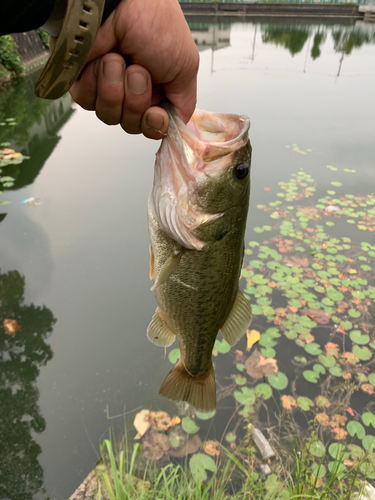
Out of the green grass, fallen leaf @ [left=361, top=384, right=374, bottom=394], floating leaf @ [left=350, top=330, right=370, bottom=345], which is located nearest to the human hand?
the green grass

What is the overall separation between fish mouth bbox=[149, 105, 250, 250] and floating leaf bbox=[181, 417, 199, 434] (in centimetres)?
152

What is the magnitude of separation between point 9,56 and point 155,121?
10920 millimetres

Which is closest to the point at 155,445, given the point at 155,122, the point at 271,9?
the point at 155,122

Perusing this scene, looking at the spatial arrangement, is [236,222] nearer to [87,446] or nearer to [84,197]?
[87,446]

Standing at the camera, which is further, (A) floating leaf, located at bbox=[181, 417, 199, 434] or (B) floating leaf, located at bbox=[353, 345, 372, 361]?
(B) floating leaf, located at bbox=[353, 345, 372, 361]

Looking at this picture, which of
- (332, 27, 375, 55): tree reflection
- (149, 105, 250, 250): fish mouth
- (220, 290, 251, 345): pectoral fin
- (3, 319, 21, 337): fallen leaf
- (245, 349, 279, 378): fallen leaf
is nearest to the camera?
(149, 105, 250, 250): fish mouth

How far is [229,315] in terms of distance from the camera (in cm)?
159

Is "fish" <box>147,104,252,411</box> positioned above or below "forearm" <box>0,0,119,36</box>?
below

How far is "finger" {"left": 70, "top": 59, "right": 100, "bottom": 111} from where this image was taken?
3.29 feet

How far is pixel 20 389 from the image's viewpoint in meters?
2.54

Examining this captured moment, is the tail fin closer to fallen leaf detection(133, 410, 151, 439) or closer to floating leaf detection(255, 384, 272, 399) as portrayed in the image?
fallen leaf detection(133, 410, 151, 439)

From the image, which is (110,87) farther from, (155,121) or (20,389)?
(20,389)

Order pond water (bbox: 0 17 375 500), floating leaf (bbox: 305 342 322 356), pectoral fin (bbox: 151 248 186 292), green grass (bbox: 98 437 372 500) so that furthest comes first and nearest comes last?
floating leaf (bbox: 305 342 322 356) < pond water (bbox: 0 17 375 500) < green grass (bbox: 98 437 372 500) < pectoral fin (bbox: 151 248 186 292)

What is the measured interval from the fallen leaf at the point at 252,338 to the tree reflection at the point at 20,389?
1.63 meters
